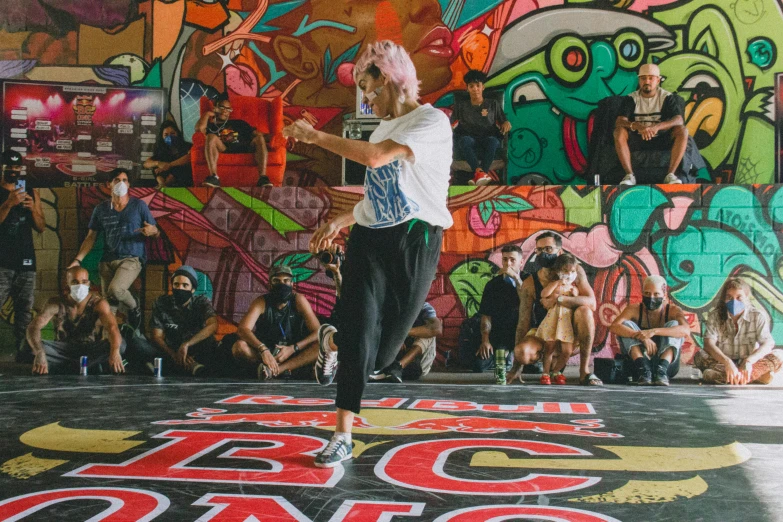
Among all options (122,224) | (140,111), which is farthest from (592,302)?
(140,111)

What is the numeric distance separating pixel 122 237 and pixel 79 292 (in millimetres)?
1112

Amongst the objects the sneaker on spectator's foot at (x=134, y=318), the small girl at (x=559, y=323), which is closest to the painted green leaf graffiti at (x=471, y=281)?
the small girl at (x=559, y=323)

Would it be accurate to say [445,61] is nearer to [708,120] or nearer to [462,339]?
[708,120]

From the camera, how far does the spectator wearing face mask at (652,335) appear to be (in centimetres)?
690

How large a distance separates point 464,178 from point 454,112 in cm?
90

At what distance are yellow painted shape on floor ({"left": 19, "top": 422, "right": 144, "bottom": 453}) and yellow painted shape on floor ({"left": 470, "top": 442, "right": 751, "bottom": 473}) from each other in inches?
65.0

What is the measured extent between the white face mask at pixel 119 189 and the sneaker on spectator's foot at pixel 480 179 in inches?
147

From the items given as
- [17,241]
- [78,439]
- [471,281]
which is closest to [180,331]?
[17,241]

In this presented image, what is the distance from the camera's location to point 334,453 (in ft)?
11.1

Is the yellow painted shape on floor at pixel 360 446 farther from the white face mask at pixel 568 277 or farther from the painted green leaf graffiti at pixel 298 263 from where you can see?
the painted green leaf graffiti at pixel 298 263

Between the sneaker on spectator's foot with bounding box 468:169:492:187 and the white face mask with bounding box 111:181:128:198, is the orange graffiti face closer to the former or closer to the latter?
the sneaker on spectator's foot with bounding box 468:169:492:187

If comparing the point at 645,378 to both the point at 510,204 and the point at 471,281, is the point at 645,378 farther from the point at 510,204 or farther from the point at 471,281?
the point at 510,204

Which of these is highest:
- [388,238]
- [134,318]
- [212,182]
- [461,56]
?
[461,56]

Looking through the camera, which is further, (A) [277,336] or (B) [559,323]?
(A) [277,336]
